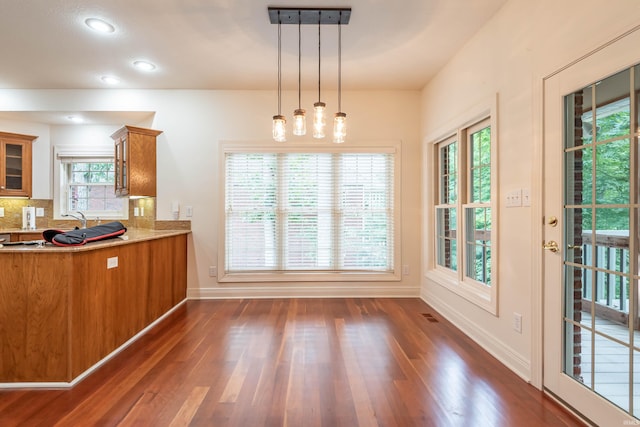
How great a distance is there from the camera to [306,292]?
13.4 feet

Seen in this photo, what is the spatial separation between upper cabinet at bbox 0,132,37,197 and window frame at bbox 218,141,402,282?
9.41 ft

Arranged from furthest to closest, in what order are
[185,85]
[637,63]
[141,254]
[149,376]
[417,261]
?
[417,261]
[185,85]
[141,254]
[149,376]
[637,63]

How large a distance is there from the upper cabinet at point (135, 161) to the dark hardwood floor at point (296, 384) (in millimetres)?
1826

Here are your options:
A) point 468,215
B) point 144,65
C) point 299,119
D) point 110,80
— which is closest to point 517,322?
point 468,215

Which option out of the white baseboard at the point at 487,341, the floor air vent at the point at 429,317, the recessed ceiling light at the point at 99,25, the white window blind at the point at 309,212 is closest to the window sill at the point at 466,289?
the white baseboard at the point at 487,341

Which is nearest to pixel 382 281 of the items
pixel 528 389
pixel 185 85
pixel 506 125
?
pixel 528 389

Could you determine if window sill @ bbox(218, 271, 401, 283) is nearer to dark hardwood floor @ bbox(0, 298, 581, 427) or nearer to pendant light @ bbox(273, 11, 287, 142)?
dark hardwood floor @ bbox(0, 298, 581, 427)

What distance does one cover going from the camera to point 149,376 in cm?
215

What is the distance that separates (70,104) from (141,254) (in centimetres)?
262

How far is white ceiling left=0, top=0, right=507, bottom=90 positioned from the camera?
2.43m

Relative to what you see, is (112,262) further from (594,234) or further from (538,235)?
(594,234)

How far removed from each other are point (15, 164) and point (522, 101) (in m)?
6.10

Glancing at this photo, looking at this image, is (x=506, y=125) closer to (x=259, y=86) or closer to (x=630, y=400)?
(x=630, y=400)

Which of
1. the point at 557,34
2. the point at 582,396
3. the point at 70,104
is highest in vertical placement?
the point at 70,104
